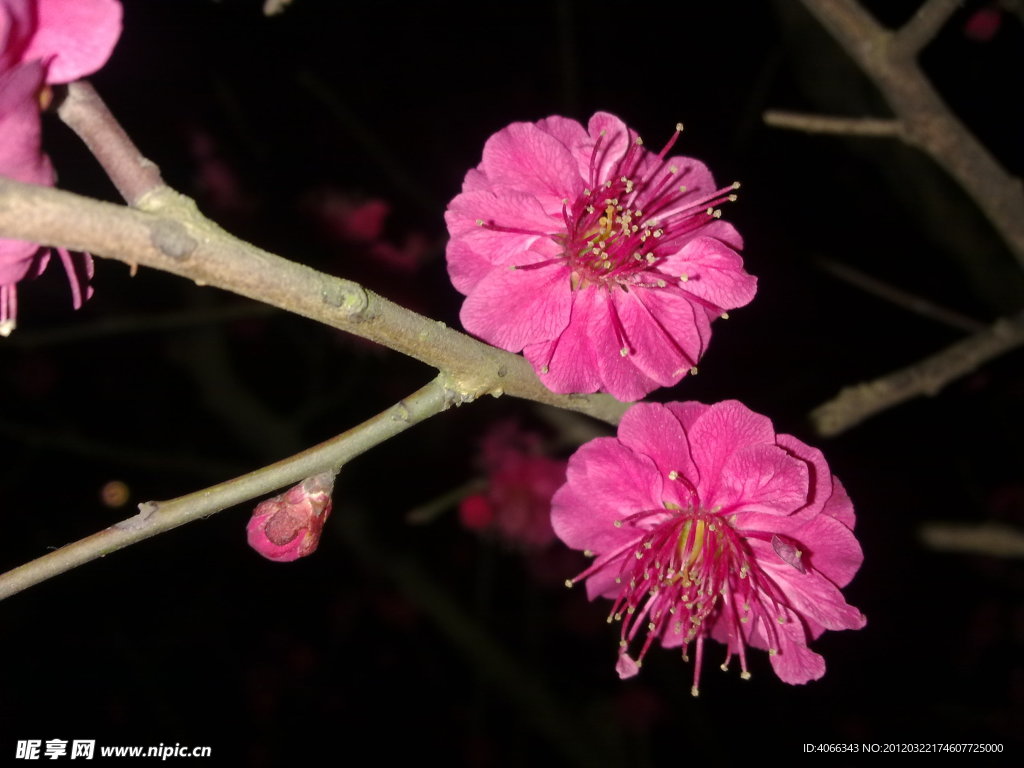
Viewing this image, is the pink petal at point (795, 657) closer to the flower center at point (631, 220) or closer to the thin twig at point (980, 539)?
the flower center at point (631, 220)

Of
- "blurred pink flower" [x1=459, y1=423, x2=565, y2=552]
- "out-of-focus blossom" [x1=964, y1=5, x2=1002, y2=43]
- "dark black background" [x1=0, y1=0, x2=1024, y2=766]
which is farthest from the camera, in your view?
"dark black background" [x1=0, y1=0, x2=1024, y2=766]

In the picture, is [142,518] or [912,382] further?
[912,382]

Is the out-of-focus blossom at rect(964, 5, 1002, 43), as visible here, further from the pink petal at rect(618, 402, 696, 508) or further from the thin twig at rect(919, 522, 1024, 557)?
the pink petal at rect(618, 402, 696, 508)

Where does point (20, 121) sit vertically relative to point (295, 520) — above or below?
above

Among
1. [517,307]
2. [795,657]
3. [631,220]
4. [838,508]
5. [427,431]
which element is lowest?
[795,657]

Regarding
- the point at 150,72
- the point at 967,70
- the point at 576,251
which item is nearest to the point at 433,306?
the point at 150,72

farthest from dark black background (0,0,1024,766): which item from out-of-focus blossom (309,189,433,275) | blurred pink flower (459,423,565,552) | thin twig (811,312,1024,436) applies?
thin twig (811,312,1024,436)

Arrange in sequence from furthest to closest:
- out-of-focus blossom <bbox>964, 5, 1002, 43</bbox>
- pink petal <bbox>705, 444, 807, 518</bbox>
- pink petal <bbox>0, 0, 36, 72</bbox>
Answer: out-of-focus blossom <bbox>964, 5, 1002, 43</bbox> < pink petal <bbox>705, 444, 807, 518</bbox> < pink petal <bbox>0, 0, 36, 72</bbox>

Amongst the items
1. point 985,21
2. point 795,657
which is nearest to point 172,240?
point 795,657

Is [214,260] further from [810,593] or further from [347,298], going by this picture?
[810,593]
